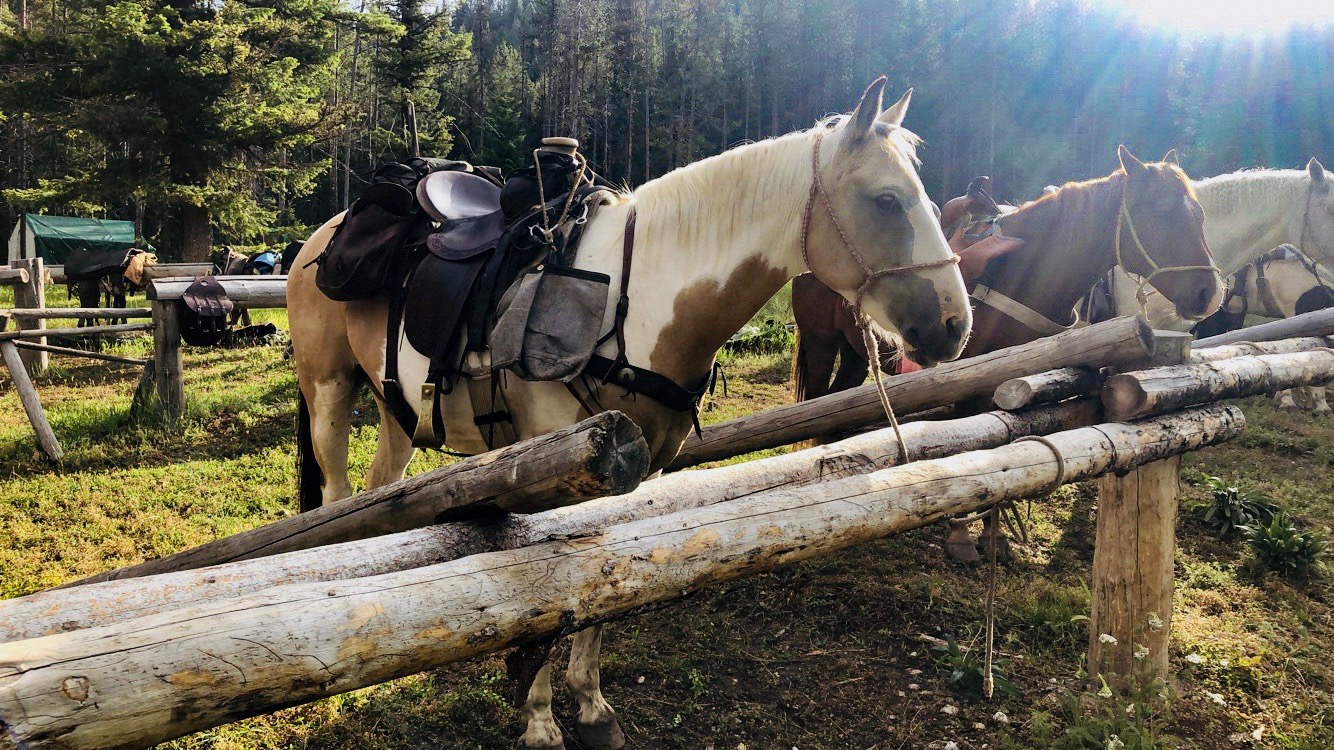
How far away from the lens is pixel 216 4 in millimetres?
19203

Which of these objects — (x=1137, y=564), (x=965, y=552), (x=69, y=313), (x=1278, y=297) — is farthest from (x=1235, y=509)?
(x=69, y=313)

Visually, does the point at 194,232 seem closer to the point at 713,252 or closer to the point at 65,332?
the point at 65,332

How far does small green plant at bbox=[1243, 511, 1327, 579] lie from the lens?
422 centimetres

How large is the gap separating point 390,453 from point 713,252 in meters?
2.22

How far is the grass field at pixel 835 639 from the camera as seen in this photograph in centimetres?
280

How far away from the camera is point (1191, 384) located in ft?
9.33

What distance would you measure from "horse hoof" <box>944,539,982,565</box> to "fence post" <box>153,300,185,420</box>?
6.29 meters

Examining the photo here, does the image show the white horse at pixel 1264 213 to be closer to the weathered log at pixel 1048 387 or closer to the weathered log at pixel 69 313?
the weathered log at pixel 1048 387

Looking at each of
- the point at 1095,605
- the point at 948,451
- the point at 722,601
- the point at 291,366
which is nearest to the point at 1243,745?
the point at 1095,605

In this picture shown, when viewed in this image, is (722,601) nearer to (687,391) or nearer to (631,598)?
(687,391)

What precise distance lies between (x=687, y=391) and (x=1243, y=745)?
2.56 metres

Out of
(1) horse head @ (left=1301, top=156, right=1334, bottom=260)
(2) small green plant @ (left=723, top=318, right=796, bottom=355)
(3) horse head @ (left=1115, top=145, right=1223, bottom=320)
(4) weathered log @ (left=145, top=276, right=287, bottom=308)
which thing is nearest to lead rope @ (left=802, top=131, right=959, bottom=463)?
(3) horse head @ (left=1115, top=145, right=1223, bottom=320)

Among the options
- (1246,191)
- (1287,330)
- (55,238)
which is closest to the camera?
(1287,330)

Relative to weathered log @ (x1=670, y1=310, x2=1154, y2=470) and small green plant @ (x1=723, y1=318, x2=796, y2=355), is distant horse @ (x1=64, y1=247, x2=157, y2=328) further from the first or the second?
weathered log @ (x1=670, y1=310, x2=1154, y2=470)
